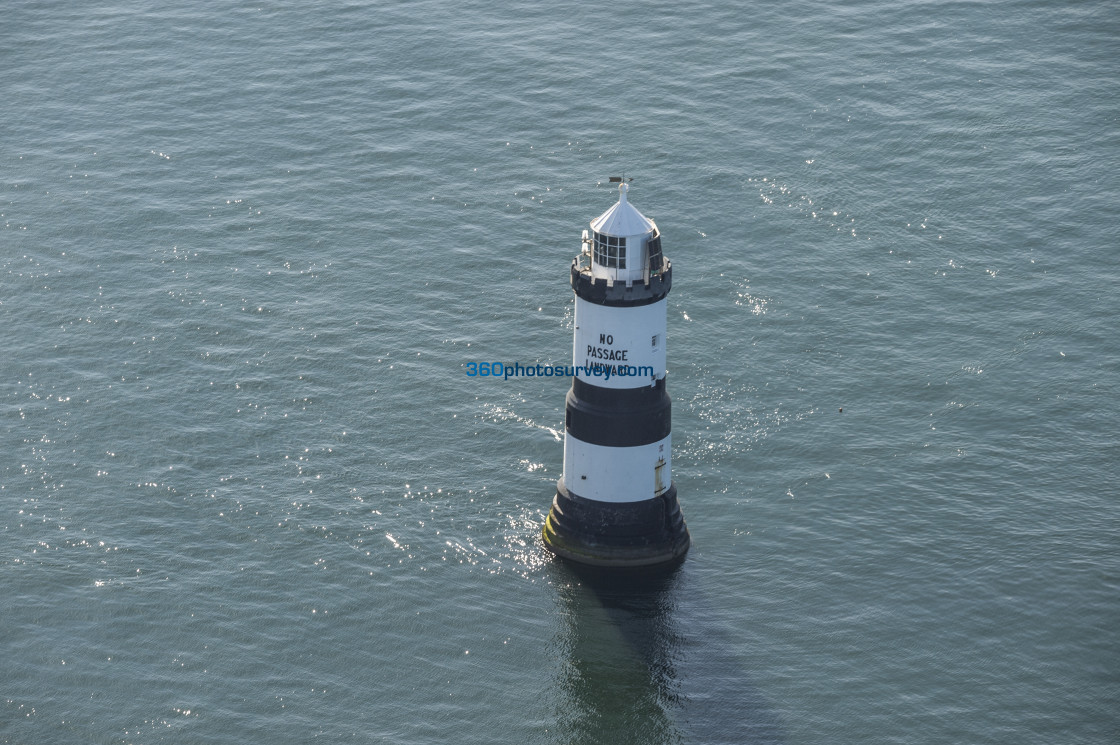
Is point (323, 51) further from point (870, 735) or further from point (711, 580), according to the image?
point (870, 735)

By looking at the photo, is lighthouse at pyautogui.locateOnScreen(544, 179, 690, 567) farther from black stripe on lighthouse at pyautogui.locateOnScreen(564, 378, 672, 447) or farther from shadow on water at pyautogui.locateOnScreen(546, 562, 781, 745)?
shadow on water at pyautogui.locateOnScreen(546, 562, 781, 745)

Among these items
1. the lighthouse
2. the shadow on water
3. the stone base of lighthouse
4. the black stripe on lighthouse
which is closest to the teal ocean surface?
the shadow on water

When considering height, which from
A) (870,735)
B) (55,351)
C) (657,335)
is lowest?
(870,735)

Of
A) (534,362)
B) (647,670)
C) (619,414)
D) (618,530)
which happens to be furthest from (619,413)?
(534,362)

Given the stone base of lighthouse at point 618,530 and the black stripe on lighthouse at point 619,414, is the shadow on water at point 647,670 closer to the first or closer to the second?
the stone base of lighthouse at point 618,530

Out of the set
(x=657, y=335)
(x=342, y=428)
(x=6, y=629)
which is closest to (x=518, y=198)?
(x=342, y=428)

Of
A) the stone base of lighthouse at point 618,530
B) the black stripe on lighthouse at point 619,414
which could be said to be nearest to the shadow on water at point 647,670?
the stone base of lighthouse at point 618,530
